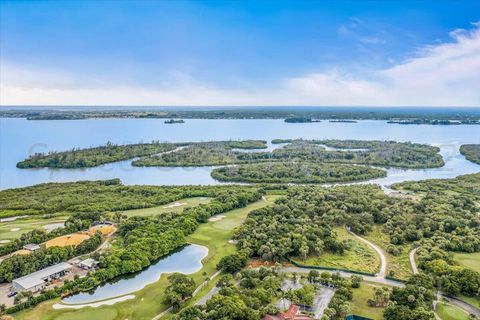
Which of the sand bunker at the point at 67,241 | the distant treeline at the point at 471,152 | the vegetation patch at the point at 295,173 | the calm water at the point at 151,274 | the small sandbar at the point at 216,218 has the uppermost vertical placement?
the distant treeline at the point at 471,152

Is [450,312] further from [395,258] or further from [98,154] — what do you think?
[98,154]

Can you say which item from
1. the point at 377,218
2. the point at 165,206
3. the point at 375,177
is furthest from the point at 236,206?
the point at 375,177

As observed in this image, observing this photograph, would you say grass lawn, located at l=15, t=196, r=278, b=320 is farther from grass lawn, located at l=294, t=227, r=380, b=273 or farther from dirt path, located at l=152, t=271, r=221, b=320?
grass lawn, located at l=294, t=227, r=380, b=273

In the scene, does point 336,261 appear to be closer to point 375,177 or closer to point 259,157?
point 375,177

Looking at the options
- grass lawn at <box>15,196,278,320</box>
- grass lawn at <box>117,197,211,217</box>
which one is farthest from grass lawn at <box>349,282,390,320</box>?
grass lawn at <box>117,197,211,217</box>

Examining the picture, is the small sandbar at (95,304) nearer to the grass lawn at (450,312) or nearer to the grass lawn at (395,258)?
the grass lawn at (395,258)

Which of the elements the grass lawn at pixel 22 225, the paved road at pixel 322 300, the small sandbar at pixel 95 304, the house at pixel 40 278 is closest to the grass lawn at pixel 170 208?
the grass lawn at pixel 22 225

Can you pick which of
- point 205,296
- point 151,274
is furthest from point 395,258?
point 151,274
